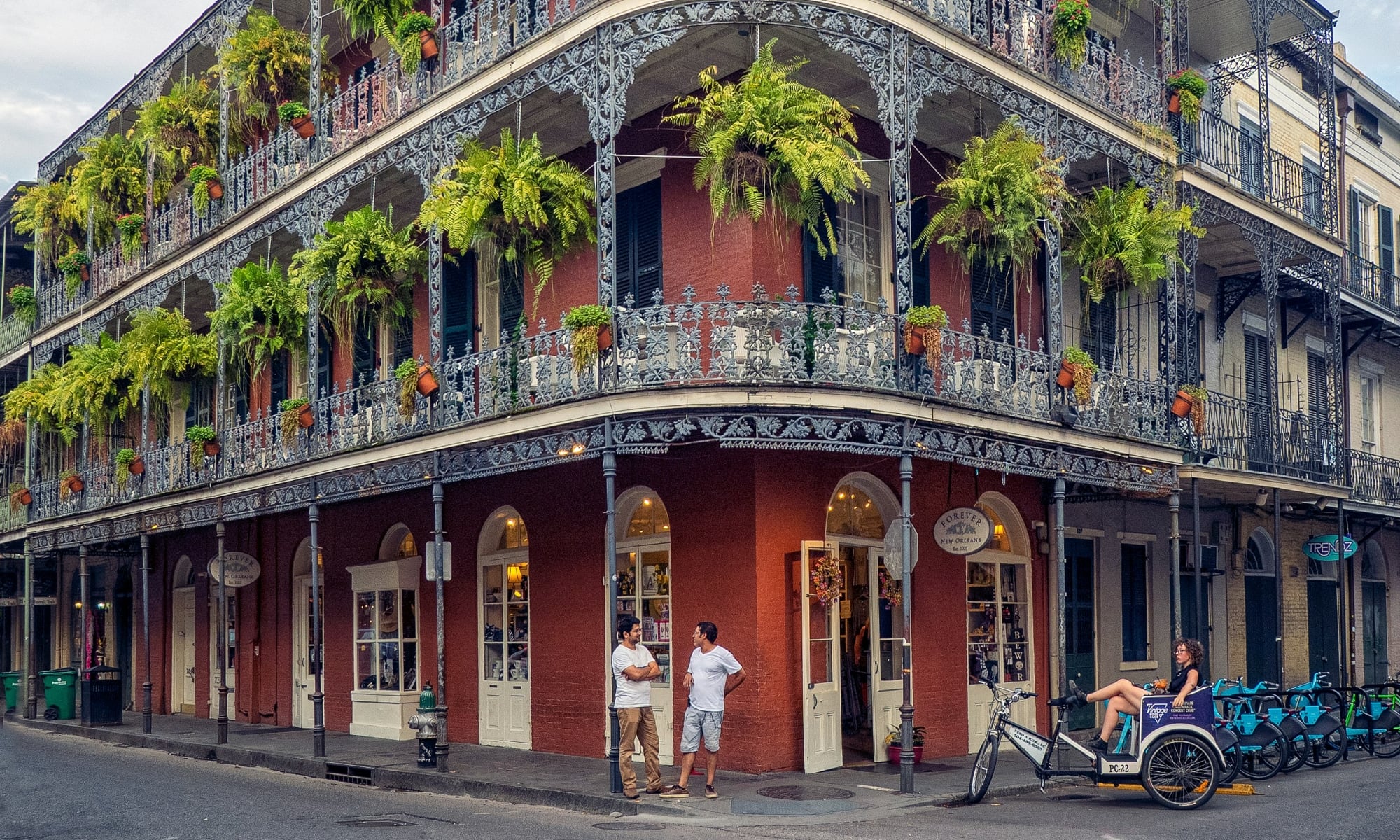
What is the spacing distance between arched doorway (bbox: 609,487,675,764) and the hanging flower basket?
1553 mm

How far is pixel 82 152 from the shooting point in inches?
937

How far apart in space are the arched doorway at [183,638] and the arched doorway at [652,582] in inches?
492

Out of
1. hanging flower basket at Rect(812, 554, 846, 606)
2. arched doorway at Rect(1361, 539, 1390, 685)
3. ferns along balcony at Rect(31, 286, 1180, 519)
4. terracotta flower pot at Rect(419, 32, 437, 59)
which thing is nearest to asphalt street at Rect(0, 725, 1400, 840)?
hanging flower basket at Rect(812, 554, 846, 606)

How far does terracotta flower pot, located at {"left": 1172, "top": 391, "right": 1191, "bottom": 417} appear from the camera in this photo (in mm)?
15438

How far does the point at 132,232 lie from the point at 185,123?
270cm

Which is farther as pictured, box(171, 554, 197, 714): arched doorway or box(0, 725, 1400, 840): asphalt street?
box(171, 554, 197, 714): arched doorway

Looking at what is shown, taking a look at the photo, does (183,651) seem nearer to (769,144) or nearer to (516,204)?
(516,204)

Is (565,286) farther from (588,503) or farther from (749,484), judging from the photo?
(749,484)

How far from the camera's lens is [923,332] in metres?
12.3

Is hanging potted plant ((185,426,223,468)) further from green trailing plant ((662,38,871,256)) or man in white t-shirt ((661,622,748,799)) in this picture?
man in white t-shirt ((661,622,748,799))

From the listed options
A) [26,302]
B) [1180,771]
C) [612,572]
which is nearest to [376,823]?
[612,572]

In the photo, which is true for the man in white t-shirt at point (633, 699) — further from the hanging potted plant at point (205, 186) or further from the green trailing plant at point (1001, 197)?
the hanging potted plant at point (205, 186)

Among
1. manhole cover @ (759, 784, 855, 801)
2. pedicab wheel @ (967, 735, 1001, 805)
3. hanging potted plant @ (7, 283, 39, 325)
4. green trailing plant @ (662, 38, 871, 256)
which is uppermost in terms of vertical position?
hanging potted plant @ (7, 283, 39, 325)

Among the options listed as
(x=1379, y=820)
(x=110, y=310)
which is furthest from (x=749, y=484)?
(x=110, y=310)
